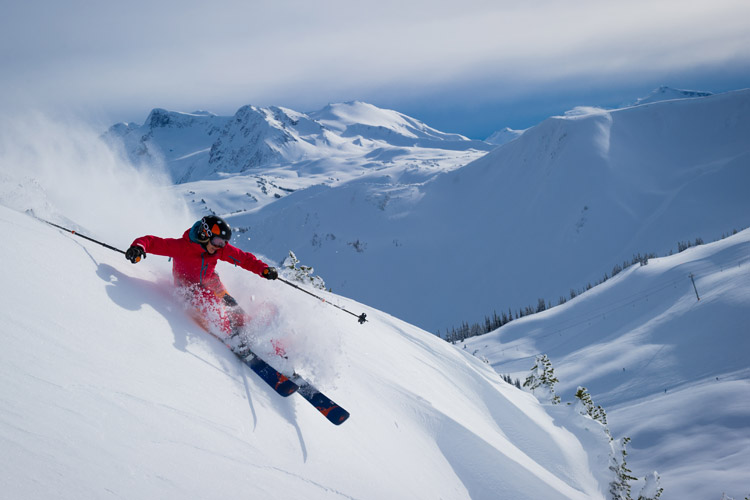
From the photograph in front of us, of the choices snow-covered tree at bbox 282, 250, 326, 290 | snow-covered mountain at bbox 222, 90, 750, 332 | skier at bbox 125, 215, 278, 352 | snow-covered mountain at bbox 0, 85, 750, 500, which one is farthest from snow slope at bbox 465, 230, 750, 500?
snow-covered mountain at bbox 222, 90, 750, 332

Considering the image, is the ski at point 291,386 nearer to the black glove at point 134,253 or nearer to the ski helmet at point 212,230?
the black glove at point 134,253

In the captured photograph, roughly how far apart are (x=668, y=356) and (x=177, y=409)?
1482 inches

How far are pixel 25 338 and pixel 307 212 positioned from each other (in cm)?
13296

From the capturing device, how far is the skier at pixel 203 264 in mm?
5298

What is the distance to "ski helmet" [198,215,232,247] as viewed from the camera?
231 inches

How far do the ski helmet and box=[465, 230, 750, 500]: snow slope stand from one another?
1798 cm

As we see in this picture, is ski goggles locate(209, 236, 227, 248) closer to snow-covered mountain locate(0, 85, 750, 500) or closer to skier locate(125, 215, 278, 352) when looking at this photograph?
skier locate(125, 215, 278, 352)

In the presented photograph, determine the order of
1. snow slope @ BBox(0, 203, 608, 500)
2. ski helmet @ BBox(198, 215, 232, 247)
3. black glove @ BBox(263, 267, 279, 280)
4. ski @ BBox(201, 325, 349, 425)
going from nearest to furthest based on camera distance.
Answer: snow slope @ BBox(0, 203, 608, 500), ski @ BBox(201, 325, 349, 425), ski helmet @ BBox(198, 215, 232, 247), black glove @ BBox(263, 267, 279, 280)

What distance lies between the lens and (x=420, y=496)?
5090 mm

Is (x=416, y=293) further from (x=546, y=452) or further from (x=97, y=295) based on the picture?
(x=97, y=295)

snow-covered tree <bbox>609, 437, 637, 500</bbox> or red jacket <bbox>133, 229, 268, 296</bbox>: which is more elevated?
red jacket <bbox>133, 229, 268, 296</bbox>

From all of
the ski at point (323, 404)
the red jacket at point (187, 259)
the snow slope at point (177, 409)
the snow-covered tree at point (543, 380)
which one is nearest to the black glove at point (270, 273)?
the snow slope at point (177, 409)

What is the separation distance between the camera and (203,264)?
19.5 ft

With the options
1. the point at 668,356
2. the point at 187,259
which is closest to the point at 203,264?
the point at 187,259
